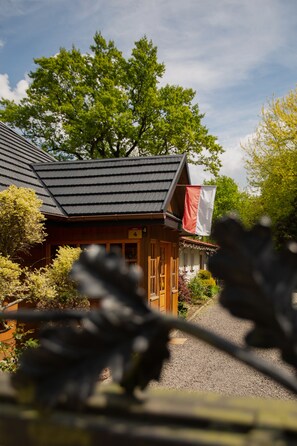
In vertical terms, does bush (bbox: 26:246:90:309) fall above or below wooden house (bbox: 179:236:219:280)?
below

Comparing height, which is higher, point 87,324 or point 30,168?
point 30,168

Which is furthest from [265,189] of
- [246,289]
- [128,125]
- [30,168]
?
[246,289]

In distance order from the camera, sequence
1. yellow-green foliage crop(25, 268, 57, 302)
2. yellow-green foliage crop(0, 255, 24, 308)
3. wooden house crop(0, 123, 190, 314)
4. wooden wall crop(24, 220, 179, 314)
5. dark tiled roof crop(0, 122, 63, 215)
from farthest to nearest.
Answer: wooden wall crop(24, 220, 179, 314) → wooden house crop(0, 123, 190, 314) → dark tiled roof crop(0, 122, 63, 215) → yellow-green foliage crop(25, 268, 57, 302) → yellow-green foliage crop(0, 255, 24, 308)

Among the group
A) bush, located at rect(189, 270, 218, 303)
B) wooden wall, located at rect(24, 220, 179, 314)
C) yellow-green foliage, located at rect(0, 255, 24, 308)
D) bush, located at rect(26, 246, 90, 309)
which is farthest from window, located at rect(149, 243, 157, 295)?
bush, located at rect(189, 270, 218, 303)

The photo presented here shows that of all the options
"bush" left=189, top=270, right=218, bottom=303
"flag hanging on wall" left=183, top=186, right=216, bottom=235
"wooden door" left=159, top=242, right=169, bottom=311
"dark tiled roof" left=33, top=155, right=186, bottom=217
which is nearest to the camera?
"dark tiled roof" left=33, top=155, right=186, bottom=217

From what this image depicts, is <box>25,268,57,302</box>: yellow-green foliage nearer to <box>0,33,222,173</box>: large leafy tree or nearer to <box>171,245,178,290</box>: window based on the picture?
<box>171,245,178,290</box>: window

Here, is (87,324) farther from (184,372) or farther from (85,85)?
(85,85)

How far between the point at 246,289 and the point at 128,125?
2243 cm

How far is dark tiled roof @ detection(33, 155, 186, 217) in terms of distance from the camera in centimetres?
913

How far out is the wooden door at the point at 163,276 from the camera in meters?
11.5

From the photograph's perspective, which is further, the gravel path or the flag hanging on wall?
the flag hanging on wall

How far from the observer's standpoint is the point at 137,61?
2353 cm

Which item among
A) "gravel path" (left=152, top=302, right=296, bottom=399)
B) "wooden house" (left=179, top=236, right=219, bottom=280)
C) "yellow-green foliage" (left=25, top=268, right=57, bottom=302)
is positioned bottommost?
"gravel path" (left=152, top=302, right=296, bottom=399)

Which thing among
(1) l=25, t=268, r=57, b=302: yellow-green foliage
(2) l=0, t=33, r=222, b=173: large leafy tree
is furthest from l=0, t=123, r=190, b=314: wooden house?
(2) l=0, t=33, r=222, b=173: large leafy tree
